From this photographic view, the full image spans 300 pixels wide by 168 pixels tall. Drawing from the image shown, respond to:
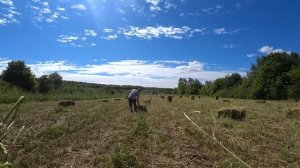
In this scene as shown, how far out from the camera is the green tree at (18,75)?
56469mm

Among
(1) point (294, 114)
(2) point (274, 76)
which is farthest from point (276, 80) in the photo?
(1) point (294, 114)

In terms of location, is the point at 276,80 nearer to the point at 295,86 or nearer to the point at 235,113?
the point at 295,86

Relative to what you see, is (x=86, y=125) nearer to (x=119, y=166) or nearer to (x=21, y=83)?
(x=119, y=166)

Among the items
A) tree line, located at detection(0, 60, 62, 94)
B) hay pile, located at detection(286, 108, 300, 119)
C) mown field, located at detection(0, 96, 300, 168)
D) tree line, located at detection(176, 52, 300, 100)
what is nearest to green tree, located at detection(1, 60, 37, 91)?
tree line, located at detection(0, 60, 62, 94)

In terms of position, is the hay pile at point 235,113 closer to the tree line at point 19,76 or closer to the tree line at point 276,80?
the tree line at point 276,80

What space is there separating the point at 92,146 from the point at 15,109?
830 cm

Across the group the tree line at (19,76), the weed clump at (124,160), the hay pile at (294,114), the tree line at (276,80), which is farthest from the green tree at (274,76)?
the weed clump at (124,160)

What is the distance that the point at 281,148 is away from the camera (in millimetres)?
8969

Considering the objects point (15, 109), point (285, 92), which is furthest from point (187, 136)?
point (285, 92)

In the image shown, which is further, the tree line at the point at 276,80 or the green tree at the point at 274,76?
the green tree at the point at 274,76

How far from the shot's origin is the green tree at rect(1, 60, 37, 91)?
56.5m

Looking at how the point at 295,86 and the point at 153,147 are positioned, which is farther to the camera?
the point at 295,86

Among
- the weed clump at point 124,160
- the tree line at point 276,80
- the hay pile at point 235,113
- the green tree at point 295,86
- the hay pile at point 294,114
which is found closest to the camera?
the weed clump at point 124,160

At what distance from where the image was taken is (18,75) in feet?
186
